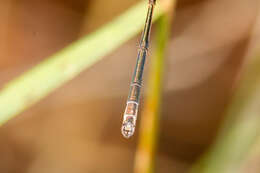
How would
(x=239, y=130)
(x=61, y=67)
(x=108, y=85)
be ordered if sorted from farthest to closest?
1. (x=108, y=85)
2. (x=239, y=130)
3. (x=61, y=67)

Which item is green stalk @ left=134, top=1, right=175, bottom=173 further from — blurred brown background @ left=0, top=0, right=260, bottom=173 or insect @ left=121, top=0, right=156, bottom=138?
blurred brown background @ left=0, top=0, right=260, bottom=173

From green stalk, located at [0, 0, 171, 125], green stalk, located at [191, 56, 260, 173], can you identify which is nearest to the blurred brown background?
green stalk, located at [191, 56, 260, 173]

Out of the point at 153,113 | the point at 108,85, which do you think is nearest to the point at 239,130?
the point at 153,113

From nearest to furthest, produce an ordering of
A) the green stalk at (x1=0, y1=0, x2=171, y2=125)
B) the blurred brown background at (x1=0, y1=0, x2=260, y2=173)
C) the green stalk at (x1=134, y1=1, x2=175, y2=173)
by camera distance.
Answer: the green stalk at (x1=0, y1=0, x2=171, y2=125) → the green stalk at (x1=134, y1=1, x2=175, y2=173) → the blurred brown background at (x1=0, y1=0, x2=260, y2=173)

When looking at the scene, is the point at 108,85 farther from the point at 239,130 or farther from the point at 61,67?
the point at 239,130

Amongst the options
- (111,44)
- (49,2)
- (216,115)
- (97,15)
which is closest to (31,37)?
(49,2)

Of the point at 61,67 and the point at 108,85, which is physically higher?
the point at 108,85
